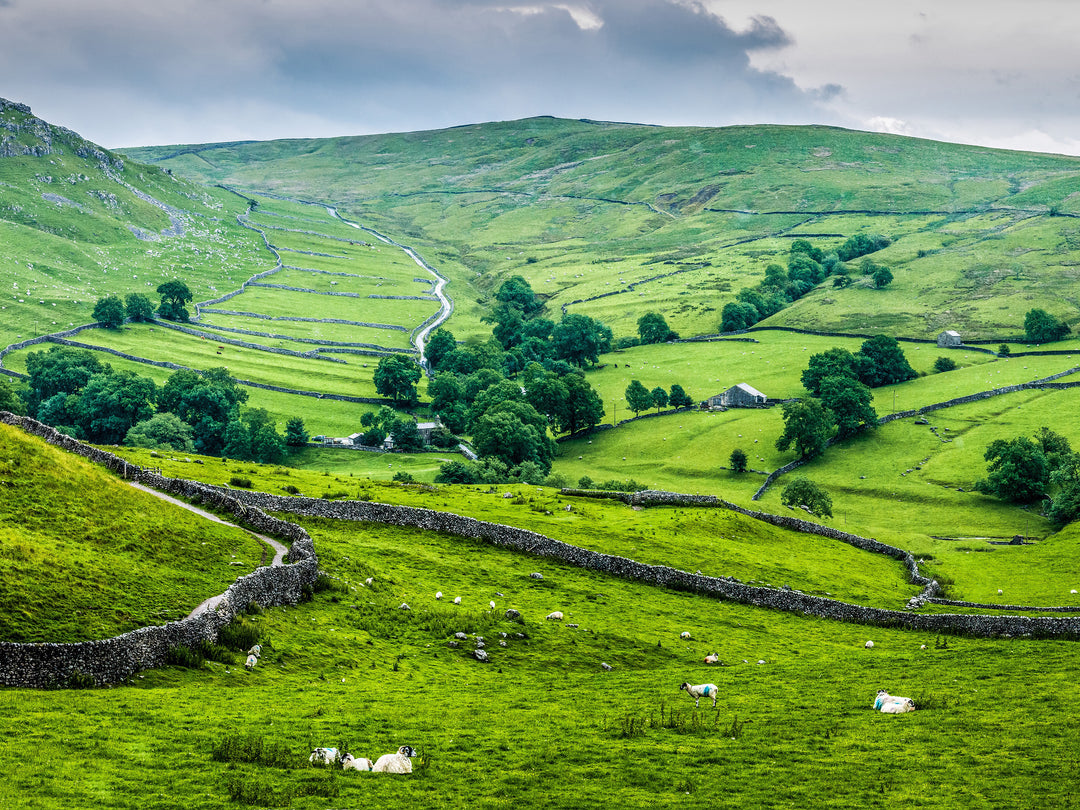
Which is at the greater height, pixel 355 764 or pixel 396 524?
pixel 355 764

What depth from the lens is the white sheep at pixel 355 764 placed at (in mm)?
21328

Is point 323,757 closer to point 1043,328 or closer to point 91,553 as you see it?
point 91,553

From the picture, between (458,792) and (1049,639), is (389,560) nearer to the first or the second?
(458,792)

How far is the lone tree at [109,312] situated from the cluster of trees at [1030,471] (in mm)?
132000

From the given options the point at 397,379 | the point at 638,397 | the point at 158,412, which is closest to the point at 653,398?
the point at 638,397

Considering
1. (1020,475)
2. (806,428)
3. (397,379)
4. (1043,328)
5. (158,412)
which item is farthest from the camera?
(1043,328)

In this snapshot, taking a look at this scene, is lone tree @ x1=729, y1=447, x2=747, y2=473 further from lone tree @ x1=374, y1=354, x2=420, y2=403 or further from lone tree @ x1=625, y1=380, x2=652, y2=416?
lone tree @ x1=374, y1=354, x2=420, y2=403

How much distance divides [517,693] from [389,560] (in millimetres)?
16563

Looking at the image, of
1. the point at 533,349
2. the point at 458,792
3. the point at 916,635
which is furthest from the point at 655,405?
the point at 458,792

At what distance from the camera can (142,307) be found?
167 metres

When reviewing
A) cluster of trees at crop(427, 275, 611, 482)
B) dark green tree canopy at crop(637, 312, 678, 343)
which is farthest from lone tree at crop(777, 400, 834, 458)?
dark green tree canopy at crop(637, 312, 678, 343)

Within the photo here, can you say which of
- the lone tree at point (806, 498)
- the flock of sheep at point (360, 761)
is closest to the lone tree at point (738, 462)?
the lone tree at point (806, 498)

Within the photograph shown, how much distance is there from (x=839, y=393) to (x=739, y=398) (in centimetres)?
1877

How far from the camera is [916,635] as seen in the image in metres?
46.2
